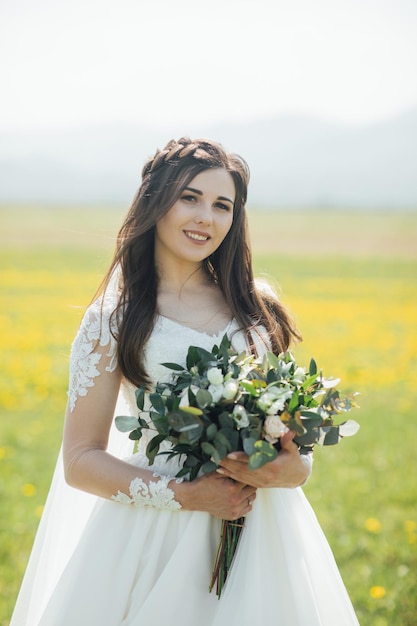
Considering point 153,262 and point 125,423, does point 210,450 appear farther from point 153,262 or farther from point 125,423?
point 153,262

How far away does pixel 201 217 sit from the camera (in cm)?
303

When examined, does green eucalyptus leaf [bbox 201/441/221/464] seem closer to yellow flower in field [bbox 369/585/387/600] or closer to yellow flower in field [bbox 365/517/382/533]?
yellow flower in field [bbox 369/585/387/600]

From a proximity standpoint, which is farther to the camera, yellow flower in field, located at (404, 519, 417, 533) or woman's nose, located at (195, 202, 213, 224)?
yellow flower in field, located at (404, 519, 417, 533)

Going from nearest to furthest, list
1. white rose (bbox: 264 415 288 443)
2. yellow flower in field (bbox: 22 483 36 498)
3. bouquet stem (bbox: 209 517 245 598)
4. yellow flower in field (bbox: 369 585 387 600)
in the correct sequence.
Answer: white rose (bbox: 264 415 288 443)
bouquet stem (bbox: 209 517 245 598)
yellow flower in field (bbox: 369 585 387 600)
yellow flower in field (bbox: 22 483 36 498)

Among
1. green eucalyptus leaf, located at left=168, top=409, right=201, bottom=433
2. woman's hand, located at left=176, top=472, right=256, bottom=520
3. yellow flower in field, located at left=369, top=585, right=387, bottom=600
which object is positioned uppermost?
green eucalyptus leaf, located at left=168, top=409, right=201, bottom=433

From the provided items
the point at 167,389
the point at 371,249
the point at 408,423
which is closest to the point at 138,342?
the point at 167,389

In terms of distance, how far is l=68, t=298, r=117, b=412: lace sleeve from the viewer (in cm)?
287

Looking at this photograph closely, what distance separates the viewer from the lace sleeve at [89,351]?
113 inches

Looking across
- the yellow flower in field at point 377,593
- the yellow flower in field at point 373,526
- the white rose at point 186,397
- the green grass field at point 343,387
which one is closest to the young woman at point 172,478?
the white rose at point 186,397

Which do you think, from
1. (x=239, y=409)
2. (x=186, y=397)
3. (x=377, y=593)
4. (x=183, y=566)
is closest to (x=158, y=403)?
(x=186, y=397)

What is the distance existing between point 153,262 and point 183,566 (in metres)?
1.32

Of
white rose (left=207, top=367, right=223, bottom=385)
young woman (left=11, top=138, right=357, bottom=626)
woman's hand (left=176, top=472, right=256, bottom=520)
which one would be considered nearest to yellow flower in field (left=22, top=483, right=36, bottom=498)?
young woman (left=11, top=138, right=357, bottom=626)

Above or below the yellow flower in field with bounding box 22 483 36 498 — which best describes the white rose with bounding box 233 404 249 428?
above

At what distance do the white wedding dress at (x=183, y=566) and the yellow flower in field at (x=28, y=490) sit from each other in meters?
3.69
